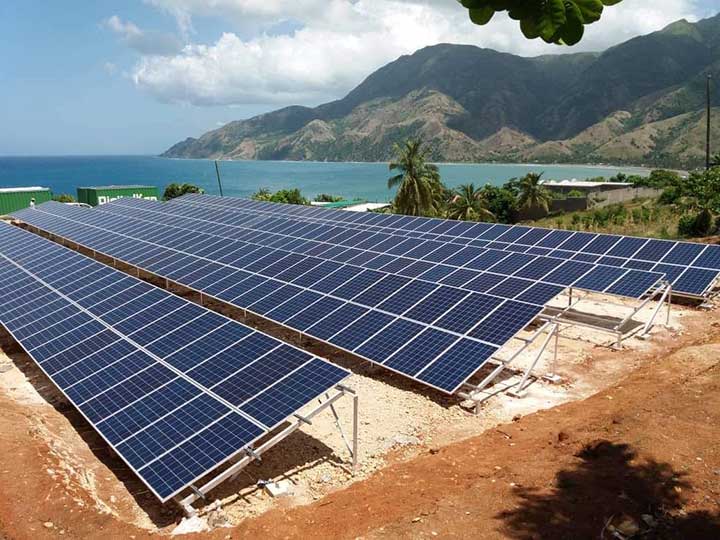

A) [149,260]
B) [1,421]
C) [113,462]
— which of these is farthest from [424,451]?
[149,260]

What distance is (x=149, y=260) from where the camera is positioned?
29688mm

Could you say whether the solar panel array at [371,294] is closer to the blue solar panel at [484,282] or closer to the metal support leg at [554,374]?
the blue solar panel at [484,282]

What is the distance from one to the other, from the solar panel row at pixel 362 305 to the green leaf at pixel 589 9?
10917 mm

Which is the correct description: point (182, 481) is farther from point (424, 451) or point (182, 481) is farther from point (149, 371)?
point (424, 451)

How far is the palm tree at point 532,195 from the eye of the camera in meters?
61.0

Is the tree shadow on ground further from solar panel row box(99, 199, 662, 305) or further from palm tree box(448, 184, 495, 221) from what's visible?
palm tree box(448, 184, 495, 221)

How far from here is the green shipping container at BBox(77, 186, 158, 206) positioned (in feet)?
215

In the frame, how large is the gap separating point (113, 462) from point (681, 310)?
993 inches

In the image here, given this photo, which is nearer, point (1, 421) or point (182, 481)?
point (182, 481)

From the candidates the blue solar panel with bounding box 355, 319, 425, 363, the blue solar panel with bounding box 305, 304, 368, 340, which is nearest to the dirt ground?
the blue solar panel with bounding box 355, 319, 425, 363

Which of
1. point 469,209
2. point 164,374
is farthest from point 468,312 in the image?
point 469,209

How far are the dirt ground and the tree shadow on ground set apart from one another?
0.03 metres

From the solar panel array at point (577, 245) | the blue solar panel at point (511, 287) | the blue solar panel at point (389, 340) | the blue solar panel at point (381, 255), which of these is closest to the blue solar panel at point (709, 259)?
the solar panel array at point (577, 245)

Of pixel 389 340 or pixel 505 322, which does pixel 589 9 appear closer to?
pixel 505 322
